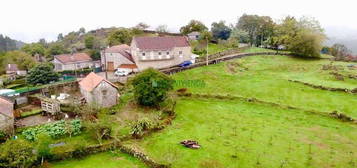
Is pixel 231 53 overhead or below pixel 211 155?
overhead

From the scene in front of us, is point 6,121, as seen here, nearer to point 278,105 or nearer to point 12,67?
point 278,105

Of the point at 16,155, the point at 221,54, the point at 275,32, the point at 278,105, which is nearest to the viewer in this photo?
the point at 16,155

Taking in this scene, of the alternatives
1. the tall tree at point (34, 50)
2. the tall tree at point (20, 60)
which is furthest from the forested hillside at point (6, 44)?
the tall tree at point (20, 60)

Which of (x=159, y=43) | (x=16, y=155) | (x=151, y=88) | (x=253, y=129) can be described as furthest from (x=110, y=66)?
(x=16, y=155)

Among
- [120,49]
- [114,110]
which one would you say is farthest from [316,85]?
[120,49]

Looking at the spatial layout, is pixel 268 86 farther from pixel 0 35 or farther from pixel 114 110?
pixel 0 35

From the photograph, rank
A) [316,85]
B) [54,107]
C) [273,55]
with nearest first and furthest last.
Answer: [54,107], [316,85], [273,55]
